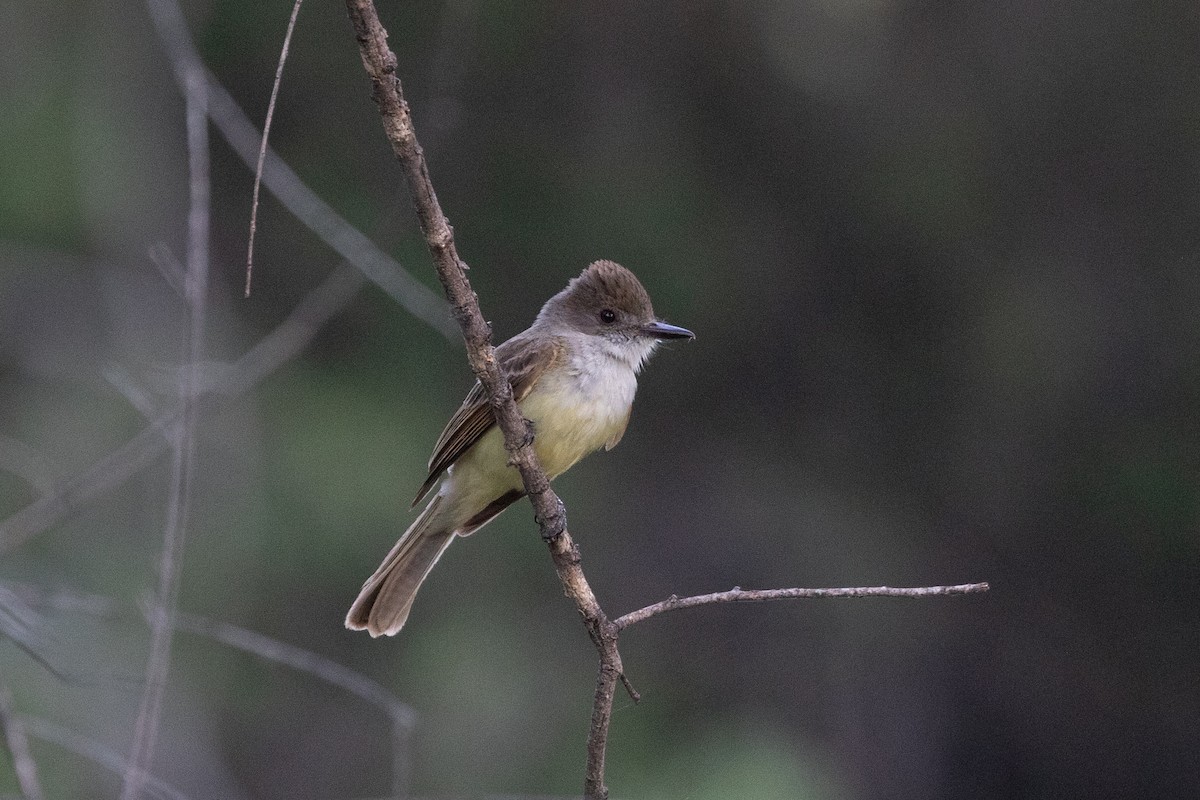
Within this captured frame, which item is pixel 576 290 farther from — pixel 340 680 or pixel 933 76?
pixel 933 76

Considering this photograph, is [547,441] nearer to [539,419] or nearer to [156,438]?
[539,419]

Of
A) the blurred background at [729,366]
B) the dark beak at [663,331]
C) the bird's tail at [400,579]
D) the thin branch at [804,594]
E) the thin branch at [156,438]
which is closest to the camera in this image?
the thin branch at [804,594]

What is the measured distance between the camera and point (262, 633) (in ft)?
23.0

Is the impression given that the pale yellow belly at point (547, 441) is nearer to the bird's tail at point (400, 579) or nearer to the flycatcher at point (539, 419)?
the flycatcher at point (539, 419)

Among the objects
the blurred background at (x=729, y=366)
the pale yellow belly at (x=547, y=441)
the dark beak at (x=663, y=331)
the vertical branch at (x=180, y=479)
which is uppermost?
the blurred background at (x=729, y=366)

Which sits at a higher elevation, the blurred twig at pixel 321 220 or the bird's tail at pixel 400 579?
the blurred twig at pixel 321 220

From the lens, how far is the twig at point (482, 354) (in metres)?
2.43

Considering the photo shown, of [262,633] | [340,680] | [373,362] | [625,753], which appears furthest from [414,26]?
[340,680]

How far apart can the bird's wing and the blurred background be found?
234 centimetres

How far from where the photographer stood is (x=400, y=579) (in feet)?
14.8

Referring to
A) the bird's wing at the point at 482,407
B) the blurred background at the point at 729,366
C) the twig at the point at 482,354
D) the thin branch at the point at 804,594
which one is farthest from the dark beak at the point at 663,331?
the blurred background at the point at 729,366

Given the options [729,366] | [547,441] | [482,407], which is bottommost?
[547,441]

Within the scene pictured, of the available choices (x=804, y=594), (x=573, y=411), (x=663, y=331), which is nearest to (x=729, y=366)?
(x=663, y=331)

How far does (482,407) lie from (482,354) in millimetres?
1372
